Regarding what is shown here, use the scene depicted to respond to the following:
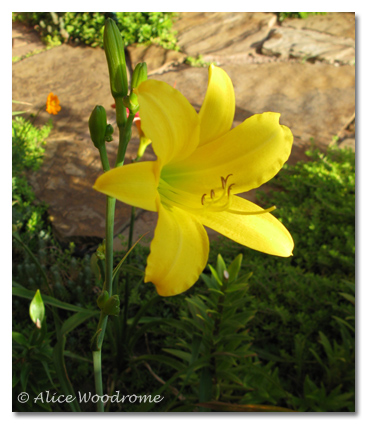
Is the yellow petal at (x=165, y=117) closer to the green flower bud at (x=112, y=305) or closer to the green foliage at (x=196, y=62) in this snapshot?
the green flower bud at (x=112, y=305)

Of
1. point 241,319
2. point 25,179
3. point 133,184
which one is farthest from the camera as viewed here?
point 25,179

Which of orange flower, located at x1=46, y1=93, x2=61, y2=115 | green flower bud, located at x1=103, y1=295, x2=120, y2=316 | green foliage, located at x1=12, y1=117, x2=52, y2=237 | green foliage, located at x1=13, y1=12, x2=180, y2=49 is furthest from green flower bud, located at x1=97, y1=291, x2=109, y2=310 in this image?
green foliage, located at x1=13, y1=12, x2=180, y2=49

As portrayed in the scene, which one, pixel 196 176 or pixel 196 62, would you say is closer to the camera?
pixel 196 176

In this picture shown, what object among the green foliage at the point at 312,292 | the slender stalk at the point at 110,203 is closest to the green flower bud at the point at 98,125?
the slender stalk at the point at 110,203

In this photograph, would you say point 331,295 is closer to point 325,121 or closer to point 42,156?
point 325,121

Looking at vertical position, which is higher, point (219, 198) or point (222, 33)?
point (222, 33)

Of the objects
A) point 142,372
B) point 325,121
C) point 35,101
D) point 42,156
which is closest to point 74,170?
point 42,156

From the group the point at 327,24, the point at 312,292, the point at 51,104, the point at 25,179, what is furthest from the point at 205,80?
the point at 312,292

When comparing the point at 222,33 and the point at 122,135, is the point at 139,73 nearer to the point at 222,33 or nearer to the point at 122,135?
the point at 122,135

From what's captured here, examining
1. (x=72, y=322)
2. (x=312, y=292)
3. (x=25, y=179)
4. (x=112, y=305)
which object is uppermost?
(x=112, y=305)
